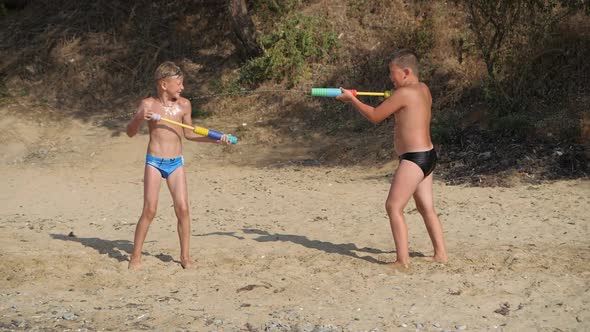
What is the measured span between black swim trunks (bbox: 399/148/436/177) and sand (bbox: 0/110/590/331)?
750mm

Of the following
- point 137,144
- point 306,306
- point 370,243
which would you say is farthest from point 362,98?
point 306,306

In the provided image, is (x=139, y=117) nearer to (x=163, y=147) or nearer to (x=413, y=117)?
(x=163, y=147)

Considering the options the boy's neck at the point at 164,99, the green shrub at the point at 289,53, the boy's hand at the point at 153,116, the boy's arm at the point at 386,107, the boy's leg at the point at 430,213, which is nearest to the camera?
the boy's arm at the point at 386,107

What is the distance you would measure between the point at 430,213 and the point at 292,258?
1.15 metres

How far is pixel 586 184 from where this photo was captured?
27.6 feet

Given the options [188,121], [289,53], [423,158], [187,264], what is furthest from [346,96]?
[289,53]

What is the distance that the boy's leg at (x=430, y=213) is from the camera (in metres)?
6.06

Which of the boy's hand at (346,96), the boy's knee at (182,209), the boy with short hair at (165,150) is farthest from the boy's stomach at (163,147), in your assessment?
the boy's hand at (346,96)

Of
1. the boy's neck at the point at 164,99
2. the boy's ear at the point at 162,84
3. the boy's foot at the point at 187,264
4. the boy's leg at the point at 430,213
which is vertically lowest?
the boy's foot at the point at 187,264

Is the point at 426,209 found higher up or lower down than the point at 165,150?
lower down

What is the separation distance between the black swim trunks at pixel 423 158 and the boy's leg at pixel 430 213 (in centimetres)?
16

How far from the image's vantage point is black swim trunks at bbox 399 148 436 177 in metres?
5.87

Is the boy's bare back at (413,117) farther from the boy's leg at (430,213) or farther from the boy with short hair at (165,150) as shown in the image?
the boy with short hair at (165,150)

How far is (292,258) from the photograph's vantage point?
640 cm
